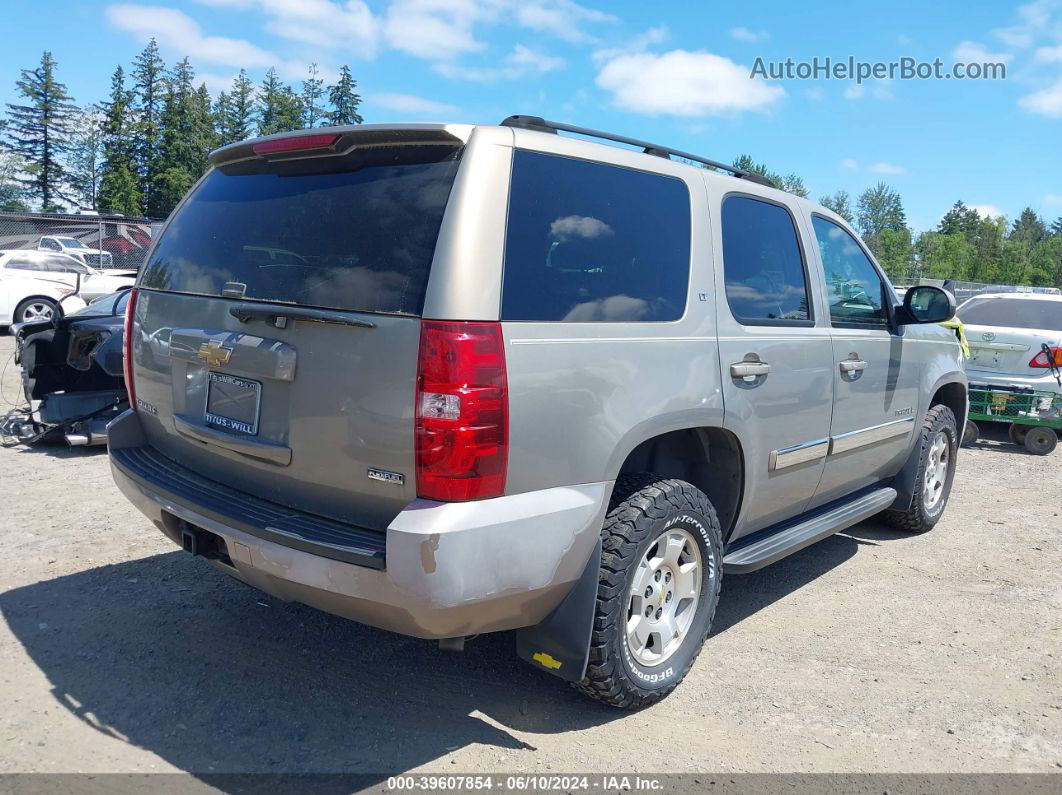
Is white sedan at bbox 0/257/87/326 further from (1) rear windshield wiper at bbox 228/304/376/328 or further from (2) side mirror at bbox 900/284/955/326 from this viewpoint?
(2) side mirror at bbox 900/284/955/326

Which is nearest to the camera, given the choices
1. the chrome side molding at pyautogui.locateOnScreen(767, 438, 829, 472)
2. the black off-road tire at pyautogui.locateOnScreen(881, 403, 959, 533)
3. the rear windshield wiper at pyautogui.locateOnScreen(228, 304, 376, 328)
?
the rear windshield wiper at pyautogui.locateOnScreen(228, 304, 376, 328)

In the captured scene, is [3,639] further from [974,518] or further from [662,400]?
[974,518]

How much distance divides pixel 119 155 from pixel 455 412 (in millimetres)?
73416

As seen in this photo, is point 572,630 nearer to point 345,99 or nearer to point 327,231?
point 327,231

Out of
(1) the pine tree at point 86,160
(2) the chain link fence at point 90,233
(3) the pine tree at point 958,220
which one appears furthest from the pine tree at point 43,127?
(3) the pine tree at point 958,220

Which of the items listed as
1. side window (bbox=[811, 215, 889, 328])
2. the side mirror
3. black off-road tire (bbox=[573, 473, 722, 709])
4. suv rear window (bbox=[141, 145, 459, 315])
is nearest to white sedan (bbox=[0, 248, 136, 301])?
suv rear window (bbox=[141, 145, 459, 315])

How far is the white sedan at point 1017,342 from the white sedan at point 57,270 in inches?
566

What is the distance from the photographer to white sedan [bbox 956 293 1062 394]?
8.86 meters

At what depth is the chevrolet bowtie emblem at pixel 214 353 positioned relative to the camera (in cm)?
292

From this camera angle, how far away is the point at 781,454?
3773 mm

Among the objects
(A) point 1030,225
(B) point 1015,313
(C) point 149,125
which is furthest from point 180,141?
(A) point 1030,225

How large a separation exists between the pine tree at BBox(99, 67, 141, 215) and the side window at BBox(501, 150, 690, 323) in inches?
2570

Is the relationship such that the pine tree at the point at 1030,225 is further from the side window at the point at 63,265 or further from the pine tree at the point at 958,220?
the side window at the point at 63,265

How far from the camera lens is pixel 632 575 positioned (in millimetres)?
2986
